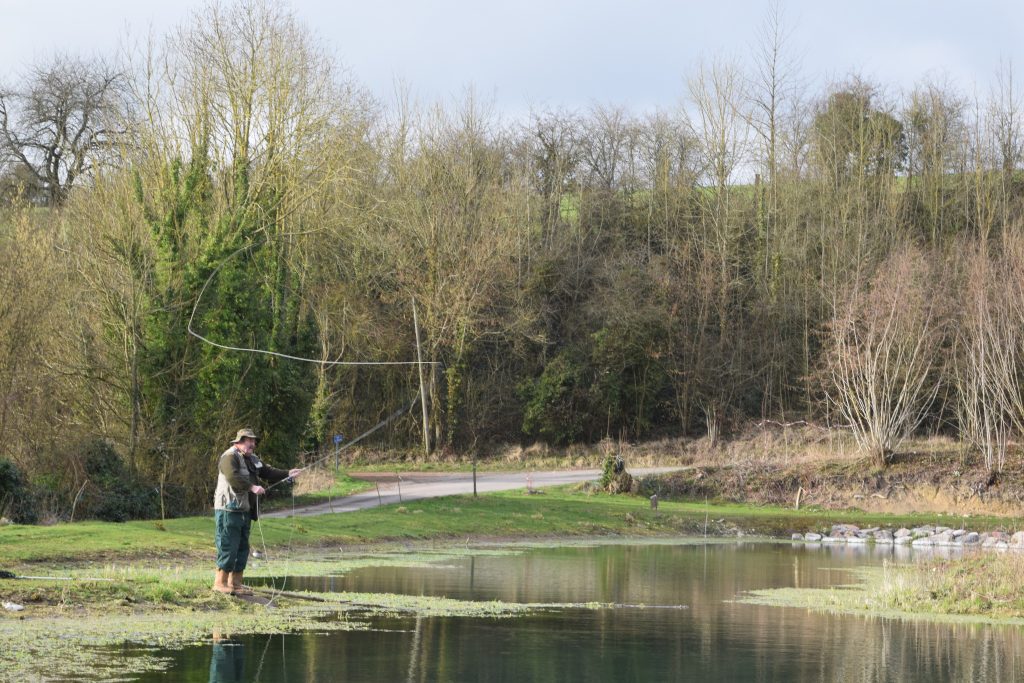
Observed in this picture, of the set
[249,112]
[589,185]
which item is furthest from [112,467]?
[589,185]

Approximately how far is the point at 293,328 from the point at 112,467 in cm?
1176

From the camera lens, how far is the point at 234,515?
18.0 meters

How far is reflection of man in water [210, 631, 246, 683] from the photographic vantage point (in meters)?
12.9

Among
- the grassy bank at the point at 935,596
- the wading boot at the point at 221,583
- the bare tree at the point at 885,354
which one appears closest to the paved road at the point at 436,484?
the bare tree at the point at 885,354

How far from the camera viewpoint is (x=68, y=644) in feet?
45.9

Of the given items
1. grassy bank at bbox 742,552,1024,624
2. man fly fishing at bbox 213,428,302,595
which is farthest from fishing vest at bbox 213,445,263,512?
grassy bank at bbox 742,552,1024,624

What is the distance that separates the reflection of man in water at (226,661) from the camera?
1285 centimetres

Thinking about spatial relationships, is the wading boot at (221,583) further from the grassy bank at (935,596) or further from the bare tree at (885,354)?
the bare tree at (885,354)

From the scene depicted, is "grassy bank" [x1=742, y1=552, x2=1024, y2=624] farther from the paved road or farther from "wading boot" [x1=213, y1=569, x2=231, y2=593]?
the paved road

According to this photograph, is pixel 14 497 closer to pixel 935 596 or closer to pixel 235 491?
pixel 235 491

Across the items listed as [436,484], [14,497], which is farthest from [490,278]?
[14,497]

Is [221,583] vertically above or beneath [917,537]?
above

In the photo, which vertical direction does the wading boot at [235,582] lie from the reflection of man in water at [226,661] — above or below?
above

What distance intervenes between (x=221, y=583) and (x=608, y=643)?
5.48 meters
